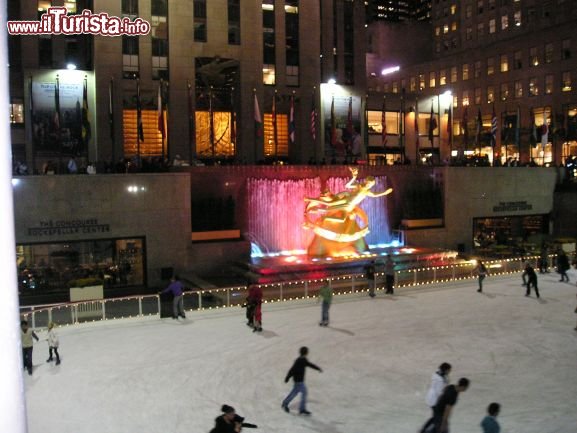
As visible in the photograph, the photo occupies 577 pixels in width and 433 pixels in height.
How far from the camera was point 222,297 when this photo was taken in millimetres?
19203

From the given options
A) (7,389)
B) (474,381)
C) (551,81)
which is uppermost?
(551,81)

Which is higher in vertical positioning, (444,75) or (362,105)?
(444,75)

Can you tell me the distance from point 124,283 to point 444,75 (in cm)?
5826

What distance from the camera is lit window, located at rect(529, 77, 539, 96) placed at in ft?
202

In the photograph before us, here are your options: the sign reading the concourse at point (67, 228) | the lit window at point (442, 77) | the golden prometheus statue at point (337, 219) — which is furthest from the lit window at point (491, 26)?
the sign reading the concourse at point (67, 228)

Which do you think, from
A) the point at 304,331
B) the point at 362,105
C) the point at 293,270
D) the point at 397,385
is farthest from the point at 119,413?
the point at 362,105

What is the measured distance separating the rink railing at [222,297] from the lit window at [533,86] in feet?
141

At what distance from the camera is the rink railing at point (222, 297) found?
1719 cm

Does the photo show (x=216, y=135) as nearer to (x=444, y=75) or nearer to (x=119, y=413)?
(x=119, y=413)

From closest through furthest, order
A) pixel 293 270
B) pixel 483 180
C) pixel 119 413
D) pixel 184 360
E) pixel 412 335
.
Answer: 1. pixel 119 413
2. pixel 184 360
3. pixel 412 335
4. pixel 293 270
5. pixel 483 180

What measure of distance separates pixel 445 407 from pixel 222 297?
38.5 feet

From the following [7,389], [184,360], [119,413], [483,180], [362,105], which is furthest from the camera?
[362,105]

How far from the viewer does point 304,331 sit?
54.0 ft

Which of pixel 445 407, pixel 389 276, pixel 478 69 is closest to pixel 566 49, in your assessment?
pixel 478 69
